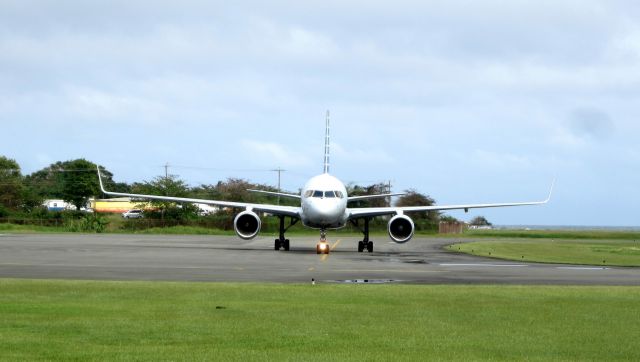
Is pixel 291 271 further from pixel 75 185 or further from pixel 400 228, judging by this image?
pixel 75 185

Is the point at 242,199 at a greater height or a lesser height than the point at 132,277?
greater

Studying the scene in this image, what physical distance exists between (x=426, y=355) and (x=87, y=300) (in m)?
7.02

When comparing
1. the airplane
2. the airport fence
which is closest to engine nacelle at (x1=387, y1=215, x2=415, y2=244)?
the airplane

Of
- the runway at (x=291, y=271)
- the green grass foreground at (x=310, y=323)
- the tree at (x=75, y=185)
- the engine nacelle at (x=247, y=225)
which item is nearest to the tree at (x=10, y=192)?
the tree at (x=75, y=185)

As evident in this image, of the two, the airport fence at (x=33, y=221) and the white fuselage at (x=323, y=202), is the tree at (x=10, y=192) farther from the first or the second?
the white fuselage at (x=323, y=202)

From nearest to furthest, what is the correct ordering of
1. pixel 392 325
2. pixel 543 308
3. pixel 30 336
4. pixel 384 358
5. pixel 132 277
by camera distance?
pixel 384 358 < pixel 30 336 < pixel 392 325 < pixel 543 308 < pixel 132 277

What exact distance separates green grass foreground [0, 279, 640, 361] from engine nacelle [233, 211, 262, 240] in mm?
23925

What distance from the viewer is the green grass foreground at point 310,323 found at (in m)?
9.20

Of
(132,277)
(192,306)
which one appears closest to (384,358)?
(192,306)

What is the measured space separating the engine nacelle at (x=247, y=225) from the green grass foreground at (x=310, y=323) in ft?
78.5

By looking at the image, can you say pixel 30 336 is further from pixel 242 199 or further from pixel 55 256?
pixel 242 199

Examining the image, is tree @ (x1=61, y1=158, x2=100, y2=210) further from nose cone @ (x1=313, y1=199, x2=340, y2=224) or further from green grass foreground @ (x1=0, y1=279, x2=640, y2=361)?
green grass foreground @ (x1=0, y1=279, x2=640, y2=361)

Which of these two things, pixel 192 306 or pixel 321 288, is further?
pixel 321 288

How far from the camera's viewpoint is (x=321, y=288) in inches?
685
